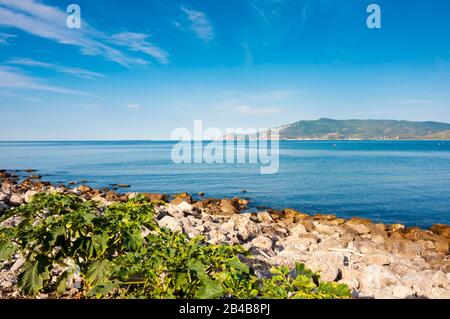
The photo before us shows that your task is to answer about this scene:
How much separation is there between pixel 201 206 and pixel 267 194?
8.70m

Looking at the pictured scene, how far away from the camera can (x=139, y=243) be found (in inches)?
156

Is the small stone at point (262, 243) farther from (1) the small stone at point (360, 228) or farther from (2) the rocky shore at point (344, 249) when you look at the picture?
(1) the small stone at point (360, 228)

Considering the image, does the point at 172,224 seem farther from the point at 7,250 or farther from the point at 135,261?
the point at 135,261

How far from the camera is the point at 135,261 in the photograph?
11.8 ft

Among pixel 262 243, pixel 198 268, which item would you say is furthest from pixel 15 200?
pixel 198 268

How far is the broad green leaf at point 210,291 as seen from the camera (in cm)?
293

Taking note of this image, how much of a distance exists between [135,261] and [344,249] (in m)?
8.04

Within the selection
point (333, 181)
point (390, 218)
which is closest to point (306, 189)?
point (333, 181)

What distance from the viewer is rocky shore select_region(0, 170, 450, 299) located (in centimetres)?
646

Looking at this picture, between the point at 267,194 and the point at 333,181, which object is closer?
the point at 267,194

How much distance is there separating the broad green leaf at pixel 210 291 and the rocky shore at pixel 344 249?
7.95 ft

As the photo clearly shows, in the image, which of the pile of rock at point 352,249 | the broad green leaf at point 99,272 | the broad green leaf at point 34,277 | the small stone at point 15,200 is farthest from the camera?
the small stone at point 15,200

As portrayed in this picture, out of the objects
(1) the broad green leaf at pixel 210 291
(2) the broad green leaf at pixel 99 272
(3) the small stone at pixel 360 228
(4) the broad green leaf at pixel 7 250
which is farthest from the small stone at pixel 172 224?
(3) the small stone at pixel 360 228
